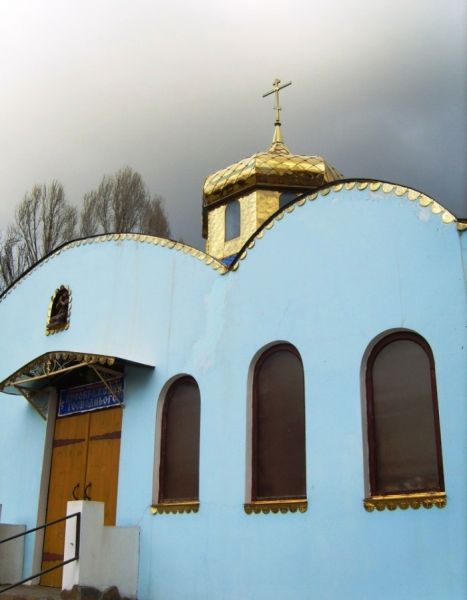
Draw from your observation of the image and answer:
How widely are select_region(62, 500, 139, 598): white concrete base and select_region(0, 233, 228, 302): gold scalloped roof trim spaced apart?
321cm

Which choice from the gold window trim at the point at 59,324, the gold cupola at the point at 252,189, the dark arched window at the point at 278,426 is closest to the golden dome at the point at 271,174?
the gold cupola at the point at 252,189

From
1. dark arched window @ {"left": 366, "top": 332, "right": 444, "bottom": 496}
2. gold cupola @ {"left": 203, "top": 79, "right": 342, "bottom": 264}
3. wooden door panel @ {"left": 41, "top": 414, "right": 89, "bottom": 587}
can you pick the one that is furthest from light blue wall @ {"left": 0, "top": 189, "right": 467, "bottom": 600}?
gold cupola @ {"left": 203, "top": 79, "right": 342, "bottom": 264}

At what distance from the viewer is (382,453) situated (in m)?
7.08

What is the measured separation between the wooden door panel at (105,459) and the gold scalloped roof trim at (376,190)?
295cm

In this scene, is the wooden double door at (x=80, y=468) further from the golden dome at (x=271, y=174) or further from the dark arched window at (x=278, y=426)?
the golden dome at (x=271, y=174)

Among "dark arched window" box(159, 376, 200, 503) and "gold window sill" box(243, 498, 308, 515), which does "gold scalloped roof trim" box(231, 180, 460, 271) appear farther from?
"gold window sill" box(243, 498, 308, 515)

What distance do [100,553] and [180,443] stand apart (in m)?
1.58

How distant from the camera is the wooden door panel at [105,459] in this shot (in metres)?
9.83

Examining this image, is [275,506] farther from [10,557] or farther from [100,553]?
[10,557]

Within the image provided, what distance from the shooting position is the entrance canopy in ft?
32.1

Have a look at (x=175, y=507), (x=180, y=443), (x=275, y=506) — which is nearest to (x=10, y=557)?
(x=175, y=507)

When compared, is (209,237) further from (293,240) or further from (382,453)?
(382,453)

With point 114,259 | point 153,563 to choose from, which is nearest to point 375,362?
point 153,563

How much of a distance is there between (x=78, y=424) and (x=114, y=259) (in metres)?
2.47
